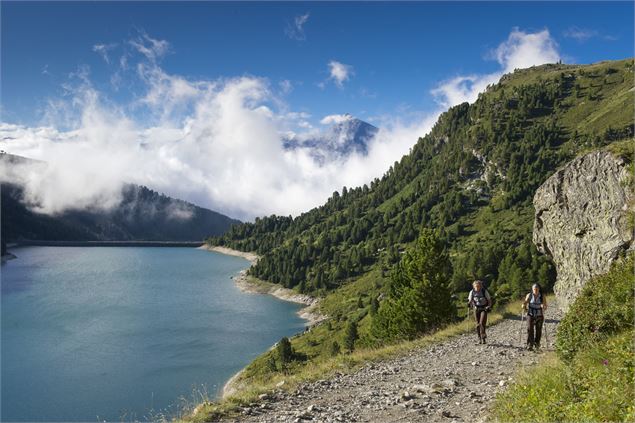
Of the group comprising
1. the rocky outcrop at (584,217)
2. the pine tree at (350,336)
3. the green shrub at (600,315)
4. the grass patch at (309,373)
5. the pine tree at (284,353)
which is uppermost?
the rocky outcrop at (584,217)

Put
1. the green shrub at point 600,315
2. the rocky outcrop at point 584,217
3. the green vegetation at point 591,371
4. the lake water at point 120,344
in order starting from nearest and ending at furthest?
the green vegetation at point 591,371 → the green shrub at point 600,315 → the rocky outcrop at point 584,217 → the lake water at point 120,344

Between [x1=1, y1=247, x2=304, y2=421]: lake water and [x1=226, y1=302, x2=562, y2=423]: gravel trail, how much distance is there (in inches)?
935

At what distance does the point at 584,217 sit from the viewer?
1059 inches

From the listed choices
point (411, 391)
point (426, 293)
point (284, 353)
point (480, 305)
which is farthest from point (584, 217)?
point (284, 353)

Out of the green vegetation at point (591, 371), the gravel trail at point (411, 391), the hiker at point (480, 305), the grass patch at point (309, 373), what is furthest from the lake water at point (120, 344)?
the green vegetation at point (591, 371)

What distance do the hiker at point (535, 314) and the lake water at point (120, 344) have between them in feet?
91.3

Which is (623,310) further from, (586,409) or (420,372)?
(420,372)

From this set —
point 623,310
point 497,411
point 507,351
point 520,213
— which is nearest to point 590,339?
point 623,310

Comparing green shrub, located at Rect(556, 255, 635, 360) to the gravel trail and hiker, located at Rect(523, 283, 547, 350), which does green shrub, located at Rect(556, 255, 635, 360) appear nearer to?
the gravel trail

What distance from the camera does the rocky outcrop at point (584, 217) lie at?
76.8 ft

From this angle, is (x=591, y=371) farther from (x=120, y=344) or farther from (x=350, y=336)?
(x=120, y=344)

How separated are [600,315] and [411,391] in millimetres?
6402

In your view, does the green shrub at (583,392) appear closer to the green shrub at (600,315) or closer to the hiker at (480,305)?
the green shrub at (600,315)

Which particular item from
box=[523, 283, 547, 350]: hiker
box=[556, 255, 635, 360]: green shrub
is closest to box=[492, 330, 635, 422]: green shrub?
box=[556, 255, 635, 360]: green shrub
